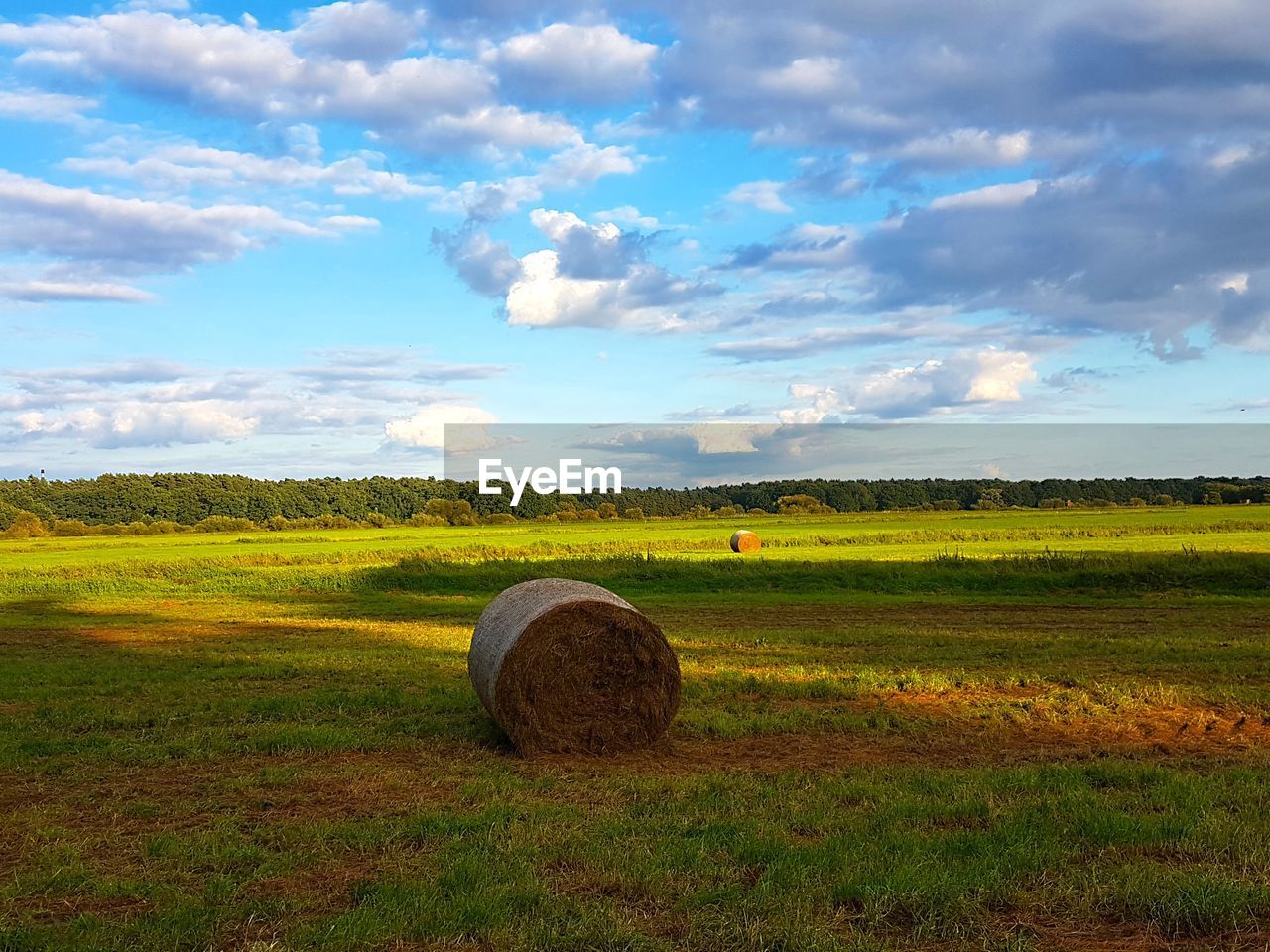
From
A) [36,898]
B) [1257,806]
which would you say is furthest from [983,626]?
[36,898]

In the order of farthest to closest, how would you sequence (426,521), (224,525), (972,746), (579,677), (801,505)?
1. (801,505)
2. (426,521)
3. (224,525)
4. (579,677)
5. (972,746)

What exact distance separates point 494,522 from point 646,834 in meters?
104

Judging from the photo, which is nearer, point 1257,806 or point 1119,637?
point 1257,806

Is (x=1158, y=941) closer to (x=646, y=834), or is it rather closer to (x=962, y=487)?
(x=646, y=834)

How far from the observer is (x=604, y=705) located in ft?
38.3

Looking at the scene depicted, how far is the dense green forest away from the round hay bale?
107821mm

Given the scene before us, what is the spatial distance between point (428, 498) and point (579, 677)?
13318cm

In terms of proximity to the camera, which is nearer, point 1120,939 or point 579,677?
point 1120,939

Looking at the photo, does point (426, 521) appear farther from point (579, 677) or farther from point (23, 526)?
point (579, 677)

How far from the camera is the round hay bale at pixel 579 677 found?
37.3 feet

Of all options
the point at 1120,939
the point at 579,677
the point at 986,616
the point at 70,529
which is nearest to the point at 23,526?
the point at 70,529

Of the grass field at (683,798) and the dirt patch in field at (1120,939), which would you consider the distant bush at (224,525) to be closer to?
the grass field at (683,798)

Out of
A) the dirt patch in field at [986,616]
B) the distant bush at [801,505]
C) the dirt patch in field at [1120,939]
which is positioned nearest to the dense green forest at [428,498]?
the distant bush at [801,505]

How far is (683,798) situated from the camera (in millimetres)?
8805
